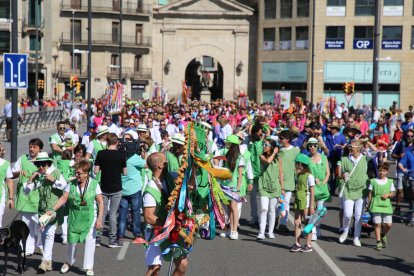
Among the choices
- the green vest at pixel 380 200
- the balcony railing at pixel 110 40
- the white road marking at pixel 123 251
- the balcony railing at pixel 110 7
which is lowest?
the white road marking at pixel 123 251

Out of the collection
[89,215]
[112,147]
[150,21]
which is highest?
[150,21]

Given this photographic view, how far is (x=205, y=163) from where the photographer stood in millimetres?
7355

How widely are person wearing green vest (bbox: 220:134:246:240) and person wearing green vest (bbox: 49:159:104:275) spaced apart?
3.24 meters

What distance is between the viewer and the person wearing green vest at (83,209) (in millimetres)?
9656

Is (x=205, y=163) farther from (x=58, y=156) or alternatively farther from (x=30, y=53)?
(x=30, y=53)

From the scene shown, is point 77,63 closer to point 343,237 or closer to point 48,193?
point 343,237

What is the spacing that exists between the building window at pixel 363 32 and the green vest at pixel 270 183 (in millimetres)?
48442

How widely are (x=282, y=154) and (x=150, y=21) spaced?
58.4m

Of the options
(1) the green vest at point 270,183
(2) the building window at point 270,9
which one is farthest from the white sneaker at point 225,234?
(2) the building window at point 270,9

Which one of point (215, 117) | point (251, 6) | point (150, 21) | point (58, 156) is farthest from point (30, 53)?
point (58, 156)

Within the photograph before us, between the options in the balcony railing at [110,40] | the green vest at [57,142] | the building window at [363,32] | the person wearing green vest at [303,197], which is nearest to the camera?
the person wearing green vest at [303,197]

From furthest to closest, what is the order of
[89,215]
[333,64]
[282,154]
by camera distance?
[333,64], [282,154], [89,215]

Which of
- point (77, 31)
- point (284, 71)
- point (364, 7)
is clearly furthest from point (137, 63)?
point (364, 7)

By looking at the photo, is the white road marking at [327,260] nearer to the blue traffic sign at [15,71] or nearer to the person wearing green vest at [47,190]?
the person wearing green vest at [47,190]
